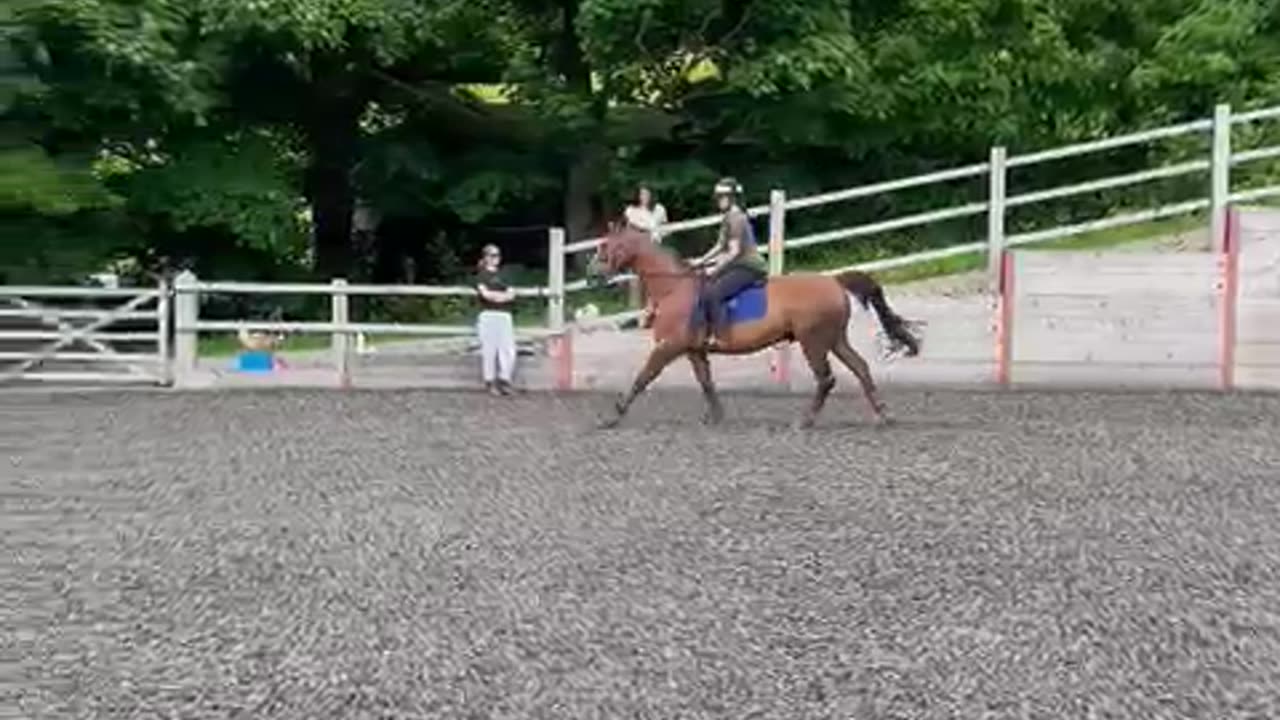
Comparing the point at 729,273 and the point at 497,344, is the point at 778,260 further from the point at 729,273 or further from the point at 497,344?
the point at 729,273

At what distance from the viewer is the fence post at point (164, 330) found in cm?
1883

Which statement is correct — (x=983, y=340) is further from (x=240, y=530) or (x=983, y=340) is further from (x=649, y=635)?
(x=649, y=635)

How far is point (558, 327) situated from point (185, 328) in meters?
3.51

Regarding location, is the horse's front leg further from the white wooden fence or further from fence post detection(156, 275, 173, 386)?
fence post detection(156, 275, 173, 386)

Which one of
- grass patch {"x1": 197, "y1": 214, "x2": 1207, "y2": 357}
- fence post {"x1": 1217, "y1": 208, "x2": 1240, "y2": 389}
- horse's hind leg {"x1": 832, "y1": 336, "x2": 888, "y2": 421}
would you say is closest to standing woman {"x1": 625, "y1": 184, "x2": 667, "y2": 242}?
grass patch {"x1": 197, "y1": 214, "x2": 1207, "y2": 357}

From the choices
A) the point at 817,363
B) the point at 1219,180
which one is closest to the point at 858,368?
the point at 817,363

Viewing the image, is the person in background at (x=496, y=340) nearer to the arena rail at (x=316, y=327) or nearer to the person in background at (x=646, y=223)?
the arena rail at (x=316, y=327)

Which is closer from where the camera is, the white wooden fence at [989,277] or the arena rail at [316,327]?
the white wooden fence at [989,277]

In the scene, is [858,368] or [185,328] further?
[185,328]

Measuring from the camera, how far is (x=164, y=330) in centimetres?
1912

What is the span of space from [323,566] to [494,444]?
5.52 meters

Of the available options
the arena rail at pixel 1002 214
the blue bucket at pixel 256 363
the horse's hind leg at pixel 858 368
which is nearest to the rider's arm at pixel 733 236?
the horse's hind leg at pixel 858 368

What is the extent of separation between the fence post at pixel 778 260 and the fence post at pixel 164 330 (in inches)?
220

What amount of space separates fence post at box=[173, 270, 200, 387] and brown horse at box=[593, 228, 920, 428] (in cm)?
549
